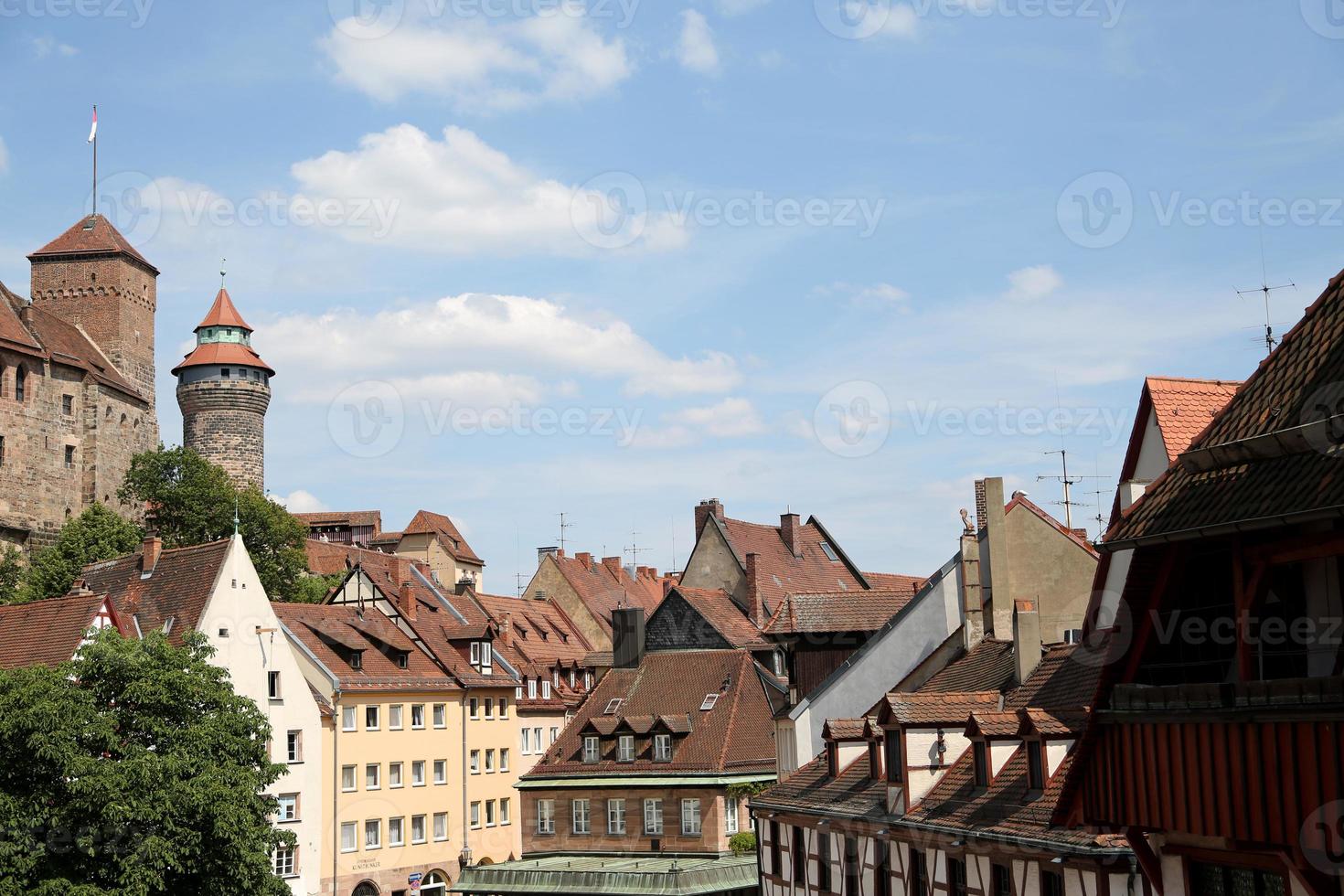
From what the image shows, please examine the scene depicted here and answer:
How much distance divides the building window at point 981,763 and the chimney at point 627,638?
32588mm

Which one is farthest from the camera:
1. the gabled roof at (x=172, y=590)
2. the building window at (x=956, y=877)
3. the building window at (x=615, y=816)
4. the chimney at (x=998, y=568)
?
the building window at (x=615, y=816)

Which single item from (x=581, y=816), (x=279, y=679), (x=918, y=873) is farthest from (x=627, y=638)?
(x=918, y=873)

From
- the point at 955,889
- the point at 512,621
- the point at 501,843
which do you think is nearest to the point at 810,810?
the point at 955,889

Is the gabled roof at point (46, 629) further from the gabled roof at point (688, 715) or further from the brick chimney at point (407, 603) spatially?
the brick chimney at point (407, 603)

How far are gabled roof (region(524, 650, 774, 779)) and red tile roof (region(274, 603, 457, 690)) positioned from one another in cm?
775

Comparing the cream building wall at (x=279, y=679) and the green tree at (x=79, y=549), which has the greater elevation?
the green tree at (x=79, y=549)

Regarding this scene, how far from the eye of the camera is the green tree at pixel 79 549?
76.1 meters

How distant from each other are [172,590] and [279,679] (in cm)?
452

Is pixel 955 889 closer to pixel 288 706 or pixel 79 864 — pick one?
pixel 79 864

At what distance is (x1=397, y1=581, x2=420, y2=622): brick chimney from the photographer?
6259 cm

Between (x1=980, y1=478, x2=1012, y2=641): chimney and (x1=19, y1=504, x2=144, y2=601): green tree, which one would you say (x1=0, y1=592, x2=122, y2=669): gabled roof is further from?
(x1=19, y1=504, x2=144, y2=601): green tree

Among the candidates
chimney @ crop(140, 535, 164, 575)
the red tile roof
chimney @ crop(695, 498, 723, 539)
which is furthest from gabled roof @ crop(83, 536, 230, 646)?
chimney @ crop(695, 498, 723, 539)

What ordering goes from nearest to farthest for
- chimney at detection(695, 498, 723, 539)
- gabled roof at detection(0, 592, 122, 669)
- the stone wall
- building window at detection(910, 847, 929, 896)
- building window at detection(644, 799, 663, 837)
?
building window at detection(910, 847, 929, 896)
gabled roof at detection(0, 592, 122, 669)
building window at detection(644, 799, 663, 837)
chimney at detection(695, 498, 723, 539)
the stone wall

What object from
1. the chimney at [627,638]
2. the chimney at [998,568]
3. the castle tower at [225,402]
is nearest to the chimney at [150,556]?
the chimney at [627,638]
